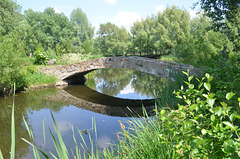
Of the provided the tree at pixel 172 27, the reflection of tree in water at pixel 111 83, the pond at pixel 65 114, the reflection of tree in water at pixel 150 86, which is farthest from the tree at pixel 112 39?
the pond at pixel 65 114

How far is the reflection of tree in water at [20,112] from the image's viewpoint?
4.31 meters

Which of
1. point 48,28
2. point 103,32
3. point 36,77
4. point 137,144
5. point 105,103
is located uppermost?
point 48,28

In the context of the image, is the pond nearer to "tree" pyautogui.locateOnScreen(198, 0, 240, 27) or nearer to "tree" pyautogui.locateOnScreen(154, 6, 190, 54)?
"tree" pyautogui.locateOnScreen(198, 0, 240, 27)

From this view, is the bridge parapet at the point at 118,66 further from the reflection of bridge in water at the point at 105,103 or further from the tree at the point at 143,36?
the tree at the point at 143,36

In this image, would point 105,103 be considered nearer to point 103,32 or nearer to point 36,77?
point 36,77

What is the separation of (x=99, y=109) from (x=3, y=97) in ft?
17.0

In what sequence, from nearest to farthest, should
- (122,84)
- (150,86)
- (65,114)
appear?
(150,86) → (65,114) → (122,84)

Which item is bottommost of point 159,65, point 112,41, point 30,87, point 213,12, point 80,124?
point 80,124

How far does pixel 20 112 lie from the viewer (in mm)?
6852

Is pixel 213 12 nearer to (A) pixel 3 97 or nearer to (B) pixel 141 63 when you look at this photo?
(B) pixel 141 63

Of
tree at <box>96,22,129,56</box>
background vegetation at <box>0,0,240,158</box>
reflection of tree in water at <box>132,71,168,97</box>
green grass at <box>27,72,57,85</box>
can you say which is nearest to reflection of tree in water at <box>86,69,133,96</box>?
reflection of tree in water at <box>132,71,168,97</box>

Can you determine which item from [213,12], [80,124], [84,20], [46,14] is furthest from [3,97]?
[84,20]

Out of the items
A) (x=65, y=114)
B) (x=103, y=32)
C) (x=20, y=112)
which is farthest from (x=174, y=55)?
(x=103, y=32)

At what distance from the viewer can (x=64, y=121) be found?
5.99 meters
